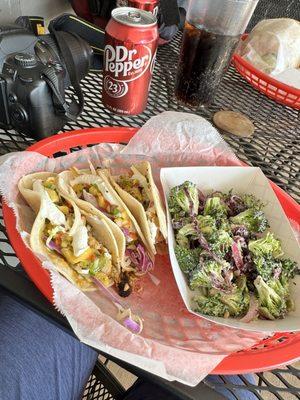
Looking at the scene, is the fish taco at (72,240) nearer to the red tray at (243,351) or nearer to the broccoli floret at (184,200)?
the red tray at (243,351)

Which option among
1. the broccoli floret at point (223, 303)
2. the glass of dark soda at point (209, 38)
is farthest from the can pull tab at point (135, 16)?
the broccoli floret at point (223, 303)

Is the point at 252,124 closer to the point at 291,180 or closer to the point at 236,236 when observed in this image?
the point at 291,180

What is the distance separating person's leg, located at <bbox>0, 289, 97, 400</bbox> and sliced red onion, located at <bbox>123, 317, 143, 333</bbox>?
144mm

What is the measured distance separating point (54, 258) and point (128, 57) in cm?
39

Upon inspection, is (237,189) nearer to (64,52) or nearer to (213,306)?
(213,306)

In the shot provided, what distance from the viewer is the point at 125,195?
0.61 metres

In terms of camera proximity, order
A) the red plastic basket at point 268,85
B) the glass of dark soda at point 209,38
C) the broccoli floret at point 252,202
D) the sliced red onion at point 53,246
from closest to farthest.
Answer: the sliced red onion at point 53,246, the broccoli floret at point 252,202, the glass of dark soda at point 209,38, the red plastic basket at point 268,85

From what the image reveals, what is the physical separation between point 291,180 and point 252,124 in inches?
6.8

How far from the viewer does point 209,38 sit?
75cm

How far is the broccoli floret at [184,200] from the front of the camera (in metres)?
0.61

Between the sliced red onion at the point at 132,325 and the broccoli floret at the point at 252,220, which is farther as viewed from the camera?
the broccoli floret at the point at 252,220

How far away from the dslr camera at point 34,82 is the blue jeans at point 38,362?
1.01 feet

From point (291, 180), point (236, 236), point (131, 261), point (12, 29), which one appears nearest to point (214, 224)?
point (236, 236)

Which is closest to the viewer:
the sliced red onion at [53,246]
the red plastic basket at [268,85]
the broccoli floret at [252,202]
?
the sliced red onion at [53,246]
